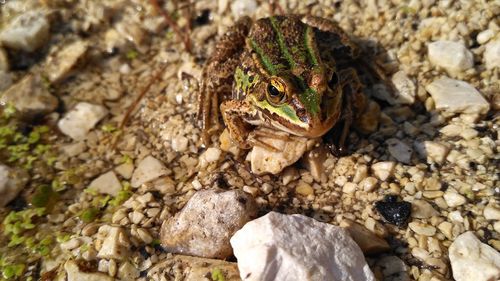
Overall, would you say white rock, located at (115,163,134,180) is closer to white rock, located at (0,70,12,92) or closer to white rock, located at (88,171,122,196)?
white rock, located at (88,171,122,196)

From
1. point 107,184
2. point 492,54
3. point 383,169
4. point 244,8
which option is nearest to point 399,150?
point 383,169

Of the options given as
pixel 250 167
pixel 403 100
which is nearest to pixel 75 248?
pixel 250 167

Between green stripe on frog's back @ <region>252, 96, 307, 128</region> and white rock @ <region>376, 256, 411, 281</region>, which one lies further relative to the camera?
green stripe on frog's back @ <region>252, 96, 307, 128</region>

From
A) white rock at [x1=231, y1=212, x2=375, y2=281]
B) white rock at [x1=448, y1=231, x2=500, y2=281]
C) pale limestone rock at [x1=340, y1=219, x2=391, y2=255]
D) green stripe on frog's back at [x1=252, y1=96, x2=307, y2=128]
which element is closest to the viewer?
white rock at [x1=231, y1=212, x2=375, y2=281]

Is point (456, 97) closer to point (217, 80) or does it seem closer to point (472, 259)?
point (472, 259)

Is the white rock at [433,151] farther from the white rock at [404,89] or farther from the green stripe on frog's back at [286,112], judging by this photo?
the green stripe on frog's back at [286,112]

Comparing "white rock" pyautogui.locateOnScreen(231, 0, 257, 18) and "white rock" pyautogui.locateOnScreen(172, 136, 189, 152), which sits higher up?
"white rock" pyautogui.locateOnScreen(231, 0, 257, 18)

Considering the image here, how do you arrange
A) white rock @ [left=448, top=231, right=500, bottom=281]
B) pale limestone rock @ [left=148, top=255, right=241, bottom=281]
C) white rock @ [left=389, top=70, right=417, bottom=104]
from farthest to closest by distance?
white rock @ [left=389, top=70, right=417, bottom=104] < pale limestone rock @ [left=148, top=255, right=241, bottom=281] < white rock @ [left=448, top=231, right=500, bottom=281]

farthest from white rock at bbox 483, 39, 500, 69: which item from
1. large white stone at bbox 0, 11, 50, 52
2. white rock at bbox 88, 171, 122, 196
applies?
large white stone at bbox 0, 11, 50, 52
